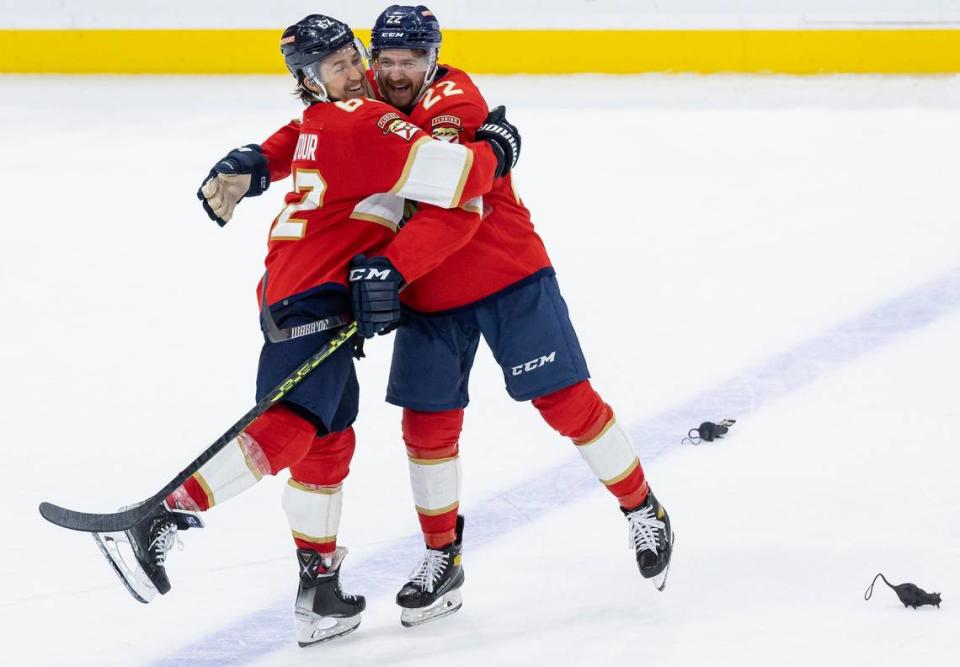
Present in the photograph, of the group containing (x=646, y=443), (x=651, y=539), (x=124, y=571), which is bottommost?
(x=646, y=443)

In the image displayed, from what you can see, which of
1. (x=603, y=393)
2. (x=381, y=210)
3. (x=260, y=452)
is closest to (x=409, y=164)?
(x=381, y=210)

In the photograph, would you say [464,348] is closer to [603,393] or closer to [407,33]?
[407,33]

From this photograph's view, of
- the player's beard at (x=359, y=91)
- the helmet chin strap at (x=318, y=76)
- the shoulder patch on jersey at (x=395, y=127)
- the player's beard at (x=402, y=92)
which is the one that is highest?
the helmet chin strap at (x=318, y=76)

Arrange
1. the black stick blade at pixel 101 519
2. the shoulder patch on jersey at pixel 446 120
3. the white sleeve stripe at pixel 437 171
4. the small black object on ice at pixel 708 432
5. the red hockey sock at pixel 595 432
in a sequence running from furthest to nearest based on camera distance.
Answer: the small black object on ice at pixel 708 432, the red hockey sock at pixel 595 432, the shoulder patch on jersey at pixel 446 120, the white sleeve stripe at pixel 437 171, the black stick blade at pixel 101 519

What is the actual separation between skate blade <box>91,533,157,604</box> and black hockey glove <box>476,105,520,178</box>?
902mm

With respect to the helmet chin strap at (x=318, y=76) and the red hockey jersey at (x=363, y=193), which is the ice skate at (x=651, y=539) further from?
the helmet chin strap at (x=318, y=76)

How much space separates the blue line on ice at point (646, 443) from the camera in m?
2.39

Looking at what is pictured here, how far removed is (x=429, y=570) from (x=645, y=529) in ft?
1.37

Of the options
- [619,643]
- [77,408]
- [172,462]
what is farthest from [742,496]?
[77,408]

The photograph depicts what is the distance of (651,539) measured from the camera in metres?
2.45

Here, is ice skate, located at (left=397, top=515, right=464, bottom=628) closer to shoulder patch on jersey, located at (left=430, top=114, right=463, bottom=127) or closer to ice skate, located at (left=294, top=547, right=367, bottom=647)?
ice skate, located at (left=294, top=547, right=367, bottom=647)

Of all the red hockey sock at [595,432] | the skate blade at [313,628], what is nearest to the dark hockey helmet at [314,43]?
the red hockey sock at [595,432]

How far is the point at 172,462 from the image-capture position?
10.2 feet

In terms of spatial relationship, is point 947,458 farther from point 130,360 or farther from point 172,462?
point 130,360
